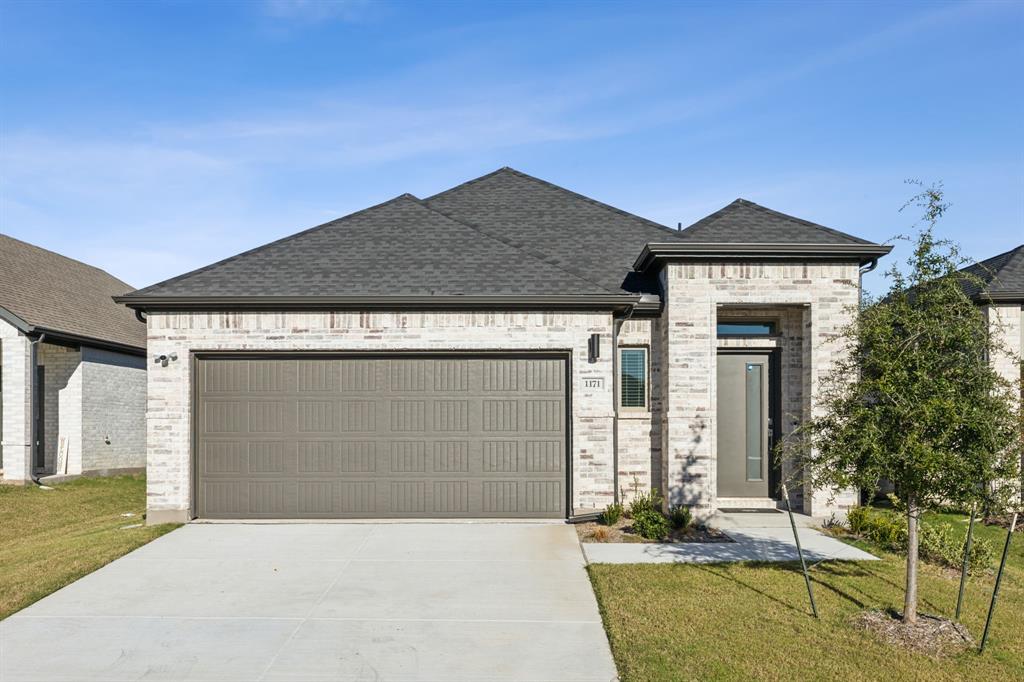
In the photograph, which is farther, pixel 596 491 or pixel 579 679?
pixel 596 491

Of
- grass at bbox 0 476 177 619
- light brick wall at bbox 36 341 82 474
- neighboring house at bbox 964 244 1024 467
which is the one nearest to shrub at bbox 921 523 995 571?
neighboring house at bbox 964 244 1024 467

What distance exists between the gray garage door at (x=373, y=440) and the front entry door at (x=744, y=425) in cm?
271

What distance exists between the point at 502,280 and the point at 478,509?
372cm

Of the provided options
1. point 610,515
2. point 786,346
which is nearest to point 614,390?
point 610,515

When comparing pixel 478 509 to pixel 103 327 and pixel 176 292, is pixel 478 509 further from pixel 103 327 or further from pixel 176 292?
pixel 103 327

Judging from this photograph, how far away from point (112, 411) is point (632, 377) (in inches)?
584

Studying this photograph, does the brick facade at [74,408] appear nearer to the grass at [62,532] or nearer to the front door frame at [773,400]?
the grass at [62,532]

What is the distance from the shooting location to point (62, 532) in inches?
444

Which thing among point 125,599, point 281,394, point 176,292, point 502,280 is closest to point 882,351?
point 502,280

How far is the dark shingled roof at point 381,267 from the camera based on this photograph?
36.0 ft

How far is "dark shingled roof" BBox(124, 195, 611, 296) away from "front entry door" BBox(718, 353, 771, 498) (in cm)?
271

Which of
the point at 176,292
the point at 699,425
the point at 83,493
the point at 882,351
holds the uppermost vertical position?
the point at 176,292

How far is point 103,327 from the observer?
1967cm

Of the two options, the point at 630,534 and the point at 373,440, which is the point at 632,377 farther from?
the point at 373,440
